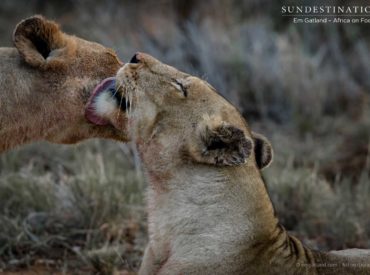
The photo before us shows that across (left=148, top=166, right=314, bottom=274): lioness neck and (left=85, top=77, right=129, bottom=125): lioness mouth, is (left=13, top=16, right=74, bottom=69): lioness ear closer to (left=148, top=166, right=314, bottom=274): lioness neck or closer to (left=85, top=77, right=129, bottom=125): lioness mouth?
(left=85, top=77, right=129, bottom=125): lioness mouth

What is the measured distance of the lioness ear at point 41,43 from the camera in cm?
479

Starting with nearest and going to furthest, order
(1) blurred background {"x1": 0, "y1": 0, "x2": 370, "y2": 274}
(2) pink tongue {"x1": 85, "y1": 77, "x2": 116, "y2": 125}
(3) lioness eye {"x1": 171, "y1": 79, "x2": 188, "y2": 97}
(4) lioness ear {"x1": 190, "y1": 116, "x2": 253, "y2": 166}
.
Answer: (4) lioness ear {"x1": 190, "y1": 116, "x2": 253, "y2": 166}, (3) lioness eye {"x1": 171, "y1": 79, "x2": 188, "y2": 97}, (2) pink tongue {"x1": 85, "y1": 77, "x2": 116, "y2": 125}, (1) blurred background {"x1": 0, "y1": 0, "x2": 370, "y2": 274}

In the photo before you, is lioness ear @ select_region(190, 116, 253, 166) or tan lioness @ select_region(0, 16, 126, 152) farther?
tan lioness @ select_region(0, 16, 126, 152)

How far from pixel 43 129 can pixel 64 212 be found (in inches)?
84.8

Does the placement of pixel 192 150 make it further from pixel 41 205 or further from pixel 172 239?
pixel 41 205

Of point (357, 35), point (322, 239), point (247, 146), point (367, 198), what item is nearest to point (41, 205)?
point (322, 239)

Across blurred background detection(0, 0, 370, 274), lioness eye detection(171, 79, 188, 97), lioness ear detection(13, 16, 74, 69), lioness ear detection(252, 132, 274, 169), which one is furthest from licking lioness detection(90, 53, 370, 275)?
blurred background detection(0, 0, 370, 274)

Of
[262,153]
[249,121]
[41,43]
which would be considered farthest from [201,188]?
[249,121]

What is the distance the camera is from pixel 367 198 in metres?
7.45

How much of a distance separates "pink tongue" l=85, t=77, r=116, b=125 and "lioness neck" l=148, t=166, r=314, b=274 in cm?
53

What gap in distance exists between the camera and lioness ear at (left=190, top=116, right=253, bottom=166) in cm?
436

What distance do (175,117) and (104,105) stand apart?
0.41 metres

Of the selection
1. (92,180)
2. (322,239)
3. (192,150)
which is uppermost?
(192,150)

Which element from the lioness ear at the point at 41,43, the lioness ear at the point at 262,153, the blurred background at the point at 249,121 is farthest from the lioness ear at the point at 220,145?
the blurred background at the point at 249,121
